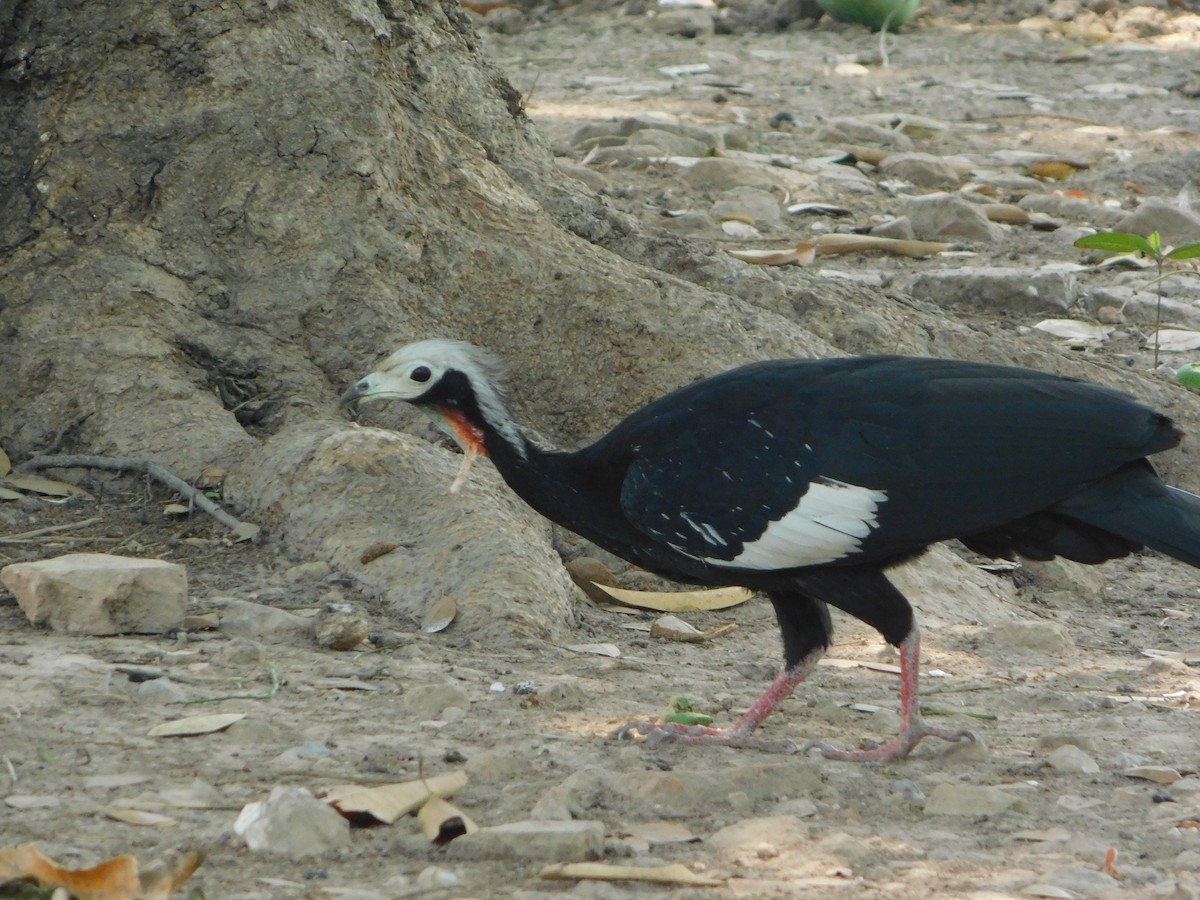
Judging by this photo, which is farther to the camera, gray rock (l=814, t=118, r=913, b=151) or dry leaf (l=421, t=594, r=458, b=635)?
gray rock (l=814, t=118, r=913, b=151)

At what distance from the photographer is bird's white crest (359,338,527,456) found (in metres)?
4.19

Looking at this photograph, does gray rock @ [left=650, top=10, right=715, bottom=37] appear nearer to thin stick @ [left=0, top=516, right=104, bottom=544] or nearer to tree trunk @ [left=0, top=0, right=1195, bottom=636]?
tree trunk @ [left=0, top=0, right=1195, bottom=636]

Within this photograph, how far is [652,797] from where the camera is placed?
10.5ft

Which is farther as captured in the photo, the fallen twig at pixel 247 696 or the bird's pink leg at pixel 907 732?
the bird's pink leg at pixel 907 732

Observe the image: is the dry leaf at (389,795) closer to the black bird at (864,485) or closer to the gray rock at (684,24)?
the black bird at (864,485)

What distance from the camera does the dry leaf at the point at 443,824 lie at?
287cm

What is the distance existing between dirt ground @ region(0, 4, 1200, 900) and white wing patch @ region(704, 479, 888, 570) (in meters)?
0.48

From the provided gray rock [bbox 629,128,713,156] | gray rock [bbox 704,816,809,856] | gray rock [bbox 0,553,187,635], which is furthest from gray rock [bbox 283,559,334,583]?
gray rock [bbox 629,128,713,156]

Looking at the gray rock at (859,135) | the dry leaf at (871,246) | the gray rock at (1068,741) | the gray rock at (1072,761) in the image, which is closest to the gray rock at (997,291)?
the dry leaf at (871,246)

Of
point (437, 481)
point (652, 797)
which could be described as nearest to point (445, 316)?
point (437, 481)

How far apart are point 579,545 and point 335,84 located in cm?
177

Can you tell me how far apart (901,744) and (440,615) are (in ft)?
4.44

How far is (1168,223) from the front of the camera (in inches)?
334

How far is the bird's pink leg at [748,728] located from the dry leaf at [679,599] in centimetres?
89
